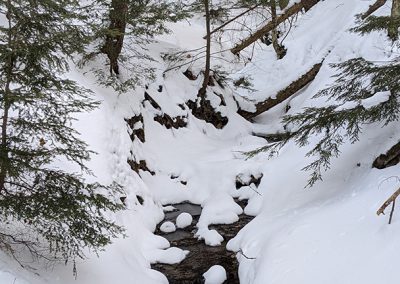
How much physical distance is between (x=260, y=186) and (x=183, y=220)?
6.59 ft

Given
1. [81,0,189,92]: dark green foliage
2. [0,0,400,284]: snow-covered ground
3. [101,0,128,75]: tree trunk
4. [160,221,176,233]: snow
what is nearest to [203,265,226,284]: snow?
[0,0,400,284]: snow-covered ground

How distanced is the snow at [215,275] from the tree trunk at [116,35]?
6049 millimetres

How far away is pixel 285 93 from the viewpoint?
14.6 m

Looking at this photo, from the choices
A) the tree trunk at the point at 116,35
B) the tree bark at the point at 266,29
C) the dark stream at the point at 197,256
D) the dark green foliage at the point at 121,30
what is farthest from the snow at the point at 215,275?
the tree bark at the point at 266,29

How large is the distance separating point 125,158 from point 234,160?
3162mm

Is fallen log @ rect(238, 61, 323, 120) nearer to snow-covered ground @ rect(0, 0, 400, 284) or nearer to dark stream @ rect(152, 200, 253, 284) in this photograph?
snow-covered ground @ rect(0, 0, 400, 284)

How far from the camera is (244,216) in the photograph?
9.18m

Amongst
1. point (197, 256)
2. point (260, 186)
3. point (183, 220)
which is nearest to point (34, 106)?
point (197, 256)

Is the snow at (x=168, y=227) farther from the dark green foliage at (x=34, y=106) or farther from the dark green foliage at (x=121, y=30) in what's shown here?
the dark green foliage at (x=34, y=106)

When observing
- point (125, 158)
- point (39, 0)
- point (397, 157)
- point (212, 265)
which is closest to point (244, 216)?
point (212, 265)

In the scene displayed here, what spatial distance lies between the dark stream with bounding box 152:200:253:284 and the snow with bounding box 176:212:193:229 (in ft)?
0.27

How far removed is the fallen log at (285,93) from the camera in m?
14.3

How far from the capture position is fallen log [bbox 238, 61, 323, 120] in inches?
562

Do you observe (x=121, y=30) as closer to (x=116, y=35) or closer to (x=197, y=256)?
(x=116, y=35)
